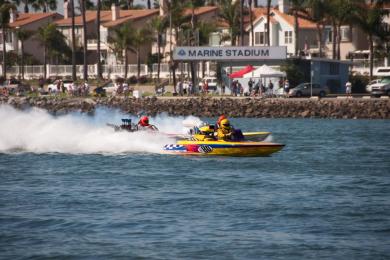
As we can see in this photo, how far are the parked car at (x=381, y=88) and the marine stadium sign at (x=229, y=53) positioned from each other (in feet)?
22.3

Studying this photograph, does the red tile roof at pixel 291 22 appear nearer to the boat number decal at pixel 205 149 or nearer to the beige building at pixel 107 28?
the beige building at pixel 107 28

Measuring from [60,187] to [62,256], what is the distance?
27.8ft

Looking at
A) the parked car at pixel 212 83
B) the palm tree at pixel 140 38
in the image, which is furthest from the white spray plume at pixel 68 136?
the palm tree at pixel 140 38

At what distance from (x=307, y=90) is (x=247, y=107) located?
21.4 ft

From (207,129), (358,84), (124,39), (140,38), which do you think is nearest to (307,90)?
(358,84)

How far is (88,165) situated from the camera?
99.0 ft

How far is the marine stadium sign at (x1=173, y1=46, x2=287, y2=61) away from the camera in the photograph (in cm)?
6350

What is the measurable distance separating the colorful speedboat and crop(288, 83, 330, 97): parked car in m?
30.8

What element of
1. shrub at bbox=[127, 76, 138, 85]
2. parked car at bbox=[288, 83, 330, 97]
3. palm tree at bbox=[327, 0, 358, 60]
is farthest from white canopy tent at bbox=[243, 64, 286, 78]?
shrub at bbox=[127, 76, 138, 85]

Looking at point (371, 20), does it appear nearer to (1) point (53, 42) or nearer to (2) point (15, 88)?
(2) point (15, 88)

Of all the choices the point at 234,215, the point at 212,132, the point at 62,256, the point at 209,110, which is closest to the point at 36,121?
the point at 212,132

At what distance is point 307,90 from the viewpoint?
203ft

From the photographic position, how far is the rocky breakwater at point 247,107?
178 feet

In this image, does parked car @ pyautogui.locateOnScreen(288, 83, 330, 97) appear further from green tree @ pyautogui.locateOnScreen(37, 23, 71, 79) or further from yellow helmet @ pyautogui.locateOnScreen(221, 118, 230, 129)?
green tree @ pyautogui.locateOnScreen(37, 23, 71, 79)
